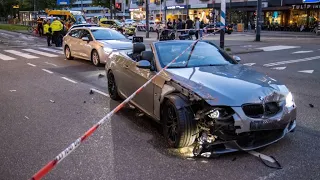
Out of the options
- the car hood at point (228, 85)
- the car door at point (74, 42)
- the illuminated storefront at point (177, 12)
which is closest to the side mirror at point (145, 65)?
the car hood at point (228, 85)

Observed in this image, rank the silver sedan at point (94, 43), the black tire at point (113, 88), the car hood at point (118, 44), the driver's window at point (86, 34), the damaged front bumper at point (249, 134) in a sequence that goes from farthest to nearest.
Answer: the driver's window at point (86, 34) → the silver sedan at point (94, 43) → the car hood at point (118, 44) → the black tire at point (113, 88) → the damaged front bumper at point (249, 134)

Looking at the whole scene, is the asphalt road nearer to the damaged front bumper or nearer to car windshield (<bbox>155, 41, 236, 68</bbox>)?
the damaged front bumper

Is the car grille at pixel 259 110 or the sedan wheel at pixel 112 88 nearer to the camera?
the car grille at pixel 259 110

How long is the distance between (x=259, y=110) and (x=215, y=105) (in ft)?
1.95

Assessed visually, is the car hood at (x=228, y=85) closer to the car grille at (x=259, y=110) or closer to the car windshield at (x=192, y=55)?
the car grille at (x=259, y=110)

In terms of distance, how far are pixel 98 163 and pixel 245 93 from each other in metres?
2.10

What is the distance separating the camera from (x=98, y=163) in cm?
480

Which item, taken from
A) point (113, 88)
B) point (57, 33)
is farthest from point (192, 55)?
point (57, 33)

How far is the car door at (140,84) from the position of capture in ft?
19.7

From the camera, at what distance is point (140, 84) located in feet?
21.2

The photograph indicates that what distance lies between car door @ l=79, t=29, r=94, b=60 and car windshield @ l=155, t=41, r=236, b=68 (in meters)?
8.93

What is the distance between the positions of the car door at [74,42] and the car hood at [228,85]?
36.8 ft

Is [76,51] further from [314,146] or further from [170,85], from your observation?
[314,146]

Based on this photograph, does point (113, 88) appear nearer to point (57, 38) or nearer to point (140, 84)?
point (140, 84)
